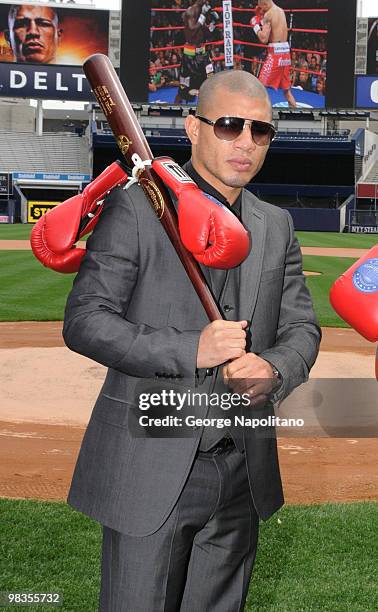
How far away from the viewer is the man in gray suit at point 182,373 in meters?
2.33

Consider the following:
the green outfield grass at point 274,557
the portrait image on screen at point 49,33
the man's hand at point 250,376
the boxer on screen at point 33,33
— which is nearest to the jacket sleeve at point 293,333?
the man's hand at point 250,376

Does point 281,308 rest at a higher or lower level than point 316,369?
higher

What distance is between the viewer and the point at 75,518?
17.7ft

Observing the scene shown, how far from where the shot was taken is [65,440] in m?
7.30

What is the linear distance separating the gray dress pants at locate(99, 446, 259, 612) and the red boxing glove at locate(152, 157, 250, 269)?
0.67 meters

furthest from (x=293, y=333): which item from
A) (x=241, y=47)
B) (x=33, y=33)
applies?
(x=33, y=33)

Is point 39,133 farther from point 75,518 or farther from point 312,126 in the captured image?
point 75,518

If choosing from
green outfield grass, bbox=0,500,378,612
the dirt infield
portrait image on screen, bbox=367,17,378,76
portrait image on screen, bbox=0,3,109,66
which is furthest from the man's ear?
portrait image on screen, bbox=367,17,378,76

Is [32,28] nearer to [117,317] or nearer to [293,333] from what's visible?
[293,333]

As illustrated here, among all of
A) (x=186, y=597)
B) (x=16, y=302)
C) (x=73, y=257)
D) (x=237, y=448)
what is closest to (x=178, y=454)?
(x=237, y=448)

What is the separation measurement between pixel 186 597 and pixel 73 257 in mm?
1168

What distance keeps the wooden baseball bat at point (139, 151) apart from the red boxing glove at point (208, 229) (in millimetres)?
74

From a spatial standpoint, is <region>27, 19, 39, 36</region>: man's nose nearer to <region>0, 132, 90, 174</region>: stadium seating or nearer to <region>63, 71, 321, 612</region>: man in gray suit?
<region>0, 132, 90, 174</region>: stadium seating

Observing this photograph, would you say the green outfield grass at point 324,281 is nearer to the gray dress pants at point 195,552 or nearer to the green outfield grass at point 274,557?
the green outfield grass at point 274,557
